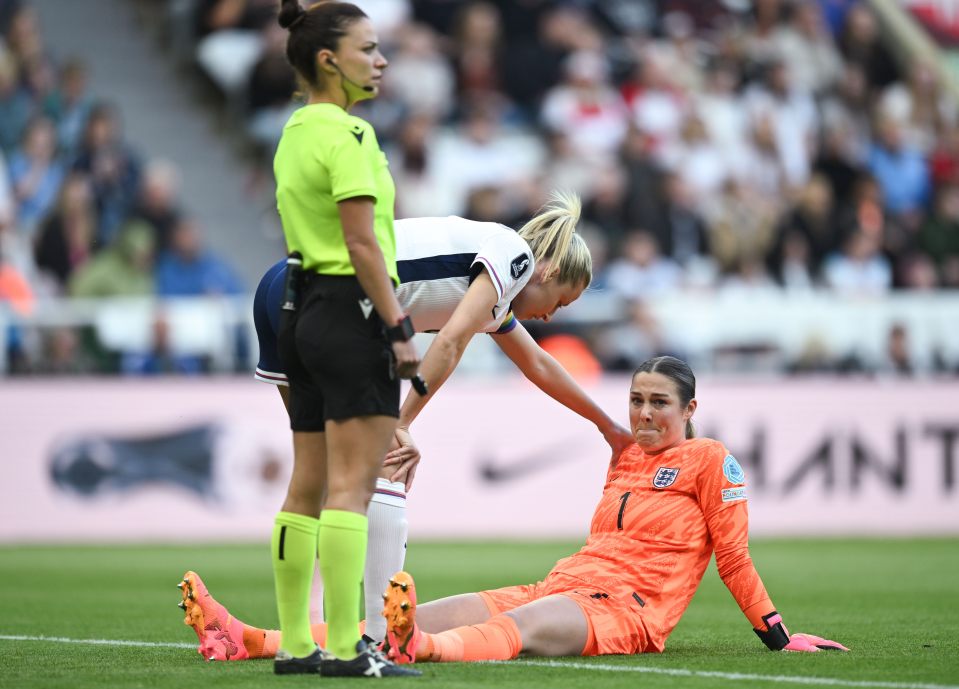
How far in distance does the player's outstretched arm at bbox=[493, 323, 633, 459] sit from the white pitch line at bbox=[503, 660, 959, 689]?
1.12 meters

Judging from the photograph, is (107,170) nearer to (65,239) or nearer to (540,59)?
(65,239)

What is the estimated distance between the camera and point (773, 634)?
19.4 feet

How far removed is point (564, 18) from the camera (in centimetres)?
1852

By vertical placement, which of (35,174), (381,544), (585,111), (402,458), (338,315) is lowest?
(381,544)

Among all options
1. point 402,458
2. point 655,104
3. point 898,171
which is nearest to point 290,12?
point 402,458

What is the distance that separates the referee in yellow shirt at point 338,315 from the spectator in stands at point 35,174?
10801 mm

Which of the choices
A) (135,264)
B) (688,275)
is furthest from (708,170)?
(135,264)

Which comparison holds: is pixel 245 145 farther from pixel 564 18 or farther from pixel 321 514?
pixel 321 514

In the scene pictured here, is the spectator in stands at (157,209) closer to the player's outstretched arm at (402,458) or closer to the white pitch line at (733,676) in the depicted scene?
the player's outstretched arm at (402,458)

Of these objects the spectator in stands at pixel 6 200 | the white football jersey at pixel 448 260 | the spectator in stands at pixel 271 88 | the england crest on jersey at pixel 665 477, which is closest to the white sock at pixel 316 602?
the white football jersey at pixel 448 260

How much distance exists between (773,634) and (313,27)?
2.86 metres

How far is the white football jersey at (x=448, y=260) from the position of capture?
18.7 ft

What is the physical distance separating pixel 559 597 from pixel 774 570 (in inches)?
224

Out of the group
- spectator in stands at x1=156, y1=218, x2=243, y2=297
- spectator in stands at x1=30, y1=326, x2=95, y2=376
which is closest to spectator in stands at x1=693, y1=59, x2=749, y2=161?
spectator in stands at x1=156, y1=218, x2=243, y2=297
